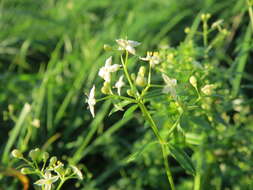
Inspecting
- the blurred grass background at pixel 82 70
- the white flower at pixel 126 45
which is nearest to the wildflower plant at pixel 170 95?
the white flower at pixel 126 45

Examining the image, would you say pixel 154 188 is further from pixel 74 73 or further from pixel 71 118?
pixel 74 73

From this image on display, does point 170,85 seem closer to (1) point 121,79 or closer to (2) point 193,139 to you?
(1) point 121,79

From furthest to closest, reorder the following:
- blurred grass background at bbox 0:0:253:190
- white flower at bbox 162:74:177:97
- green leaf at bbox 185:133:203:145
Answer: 1. blurred grass background at bbox 0:0:253:190
2. green leaf at bbox 185:133:203:145
3. white flower at bbox 162:74:177:97

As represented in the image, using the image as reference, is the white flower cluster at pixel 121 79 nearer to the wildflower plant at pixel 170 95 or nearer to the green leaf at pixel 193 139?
the wildflower plant at pixel 170 95

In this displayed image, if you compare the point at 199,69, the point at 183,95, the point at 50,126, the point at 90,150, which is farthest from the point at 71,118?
the point at 183,95

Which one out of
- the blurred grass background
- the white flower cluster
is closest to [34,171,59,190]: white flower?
the white flower cluster

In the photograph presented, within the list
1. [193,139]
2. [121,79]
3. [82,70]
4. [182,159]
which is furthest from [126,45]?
[82,70]

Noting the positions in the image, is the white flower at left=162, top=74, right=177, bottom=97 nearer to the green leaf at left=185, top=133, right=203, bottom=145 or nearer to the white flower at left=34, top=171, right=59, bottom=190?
the white flower at left=34, top=171, right=59, bottom=190

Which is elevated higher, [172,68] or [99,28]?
[99,28]
